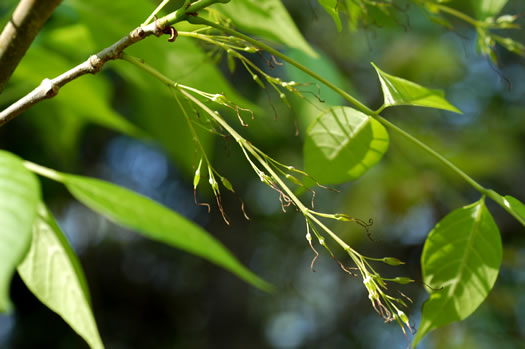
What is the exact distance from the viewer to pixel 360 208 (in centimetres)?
122

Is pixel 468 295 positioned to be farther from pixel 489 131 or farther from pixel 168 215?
pixel 489 131

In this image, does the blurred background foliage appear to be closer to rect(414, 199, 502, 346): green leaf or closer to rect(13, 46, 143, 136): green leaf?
rect(13, 46, 143, 136): green leaf

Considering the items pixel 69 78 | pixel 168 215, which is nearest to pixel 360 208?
pixel 168 215

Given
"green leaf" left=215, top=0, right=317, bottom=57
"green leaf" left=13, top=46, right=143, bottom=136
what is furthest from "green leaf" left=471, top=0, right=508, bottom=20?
"green leaf" left=13, top=46, right=143, bottom=136

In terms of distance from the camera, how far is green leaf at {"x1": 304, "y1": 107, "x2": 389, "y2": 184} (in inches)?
10.0

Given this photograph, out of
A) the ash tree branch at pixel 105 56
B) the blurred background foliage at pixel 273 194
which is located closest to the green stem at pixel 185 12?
the ash tree branch at pixel 105 56

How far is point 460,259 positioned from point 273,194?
5.50ft

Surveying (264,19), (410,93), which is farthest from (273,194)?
(410,93)

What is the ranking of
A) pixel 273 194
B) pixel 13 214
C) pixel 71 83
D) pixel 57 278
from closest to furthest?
pixel 13 214 → pixel 57 278 → pixel 71 83 → pixel 273 194

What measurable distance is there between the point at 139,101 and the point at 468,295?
0.53m

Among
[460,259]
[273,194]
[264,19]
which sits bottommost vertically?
[273,194]

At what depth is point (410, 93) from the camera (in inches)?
8.6

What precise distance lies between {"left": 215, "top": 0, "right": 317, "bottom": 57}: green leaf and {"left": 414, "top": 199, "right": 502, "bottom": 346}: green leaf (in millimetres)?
166

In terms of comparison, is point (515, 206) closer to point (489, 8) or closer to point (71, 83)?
point (489, 8)
